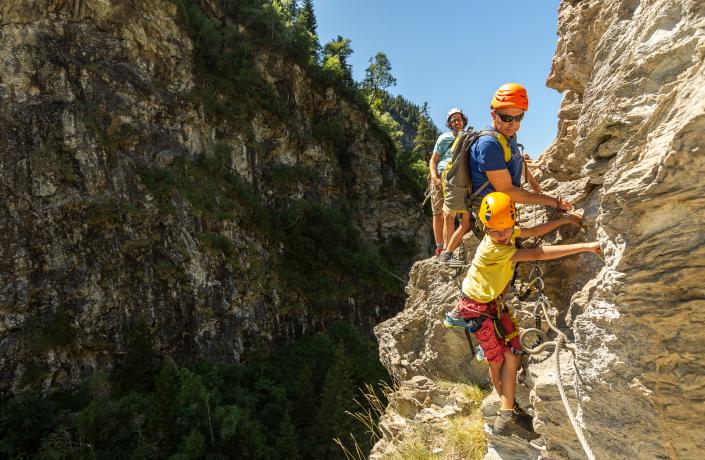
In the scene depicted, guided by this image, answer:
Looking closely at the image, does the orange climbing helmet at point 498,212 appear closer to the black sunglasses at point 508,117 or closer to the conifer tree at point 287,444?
the black sunglasses at point 508,117

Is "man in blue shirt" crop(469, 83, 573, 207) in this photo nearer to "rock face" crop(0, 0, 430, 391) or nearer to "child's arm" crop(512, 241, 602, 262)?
"child's arm" crop(512, 241, 602, 262)

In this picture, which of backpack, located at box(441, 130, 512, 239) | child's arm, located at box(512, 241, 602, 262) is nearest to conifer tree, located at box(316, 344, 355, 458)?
backpack, located at box(441, 130, 512, 239)

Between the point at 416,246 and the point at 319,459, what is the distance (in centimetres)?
1733

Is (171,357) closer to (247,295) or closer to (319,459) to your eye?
(247,295)

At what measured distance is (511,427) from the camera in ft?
9.59

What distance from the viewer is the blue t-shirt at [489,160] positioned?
9.68 ft

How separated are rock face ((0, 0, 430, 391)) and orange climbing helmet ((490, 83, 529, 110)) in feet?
54.9

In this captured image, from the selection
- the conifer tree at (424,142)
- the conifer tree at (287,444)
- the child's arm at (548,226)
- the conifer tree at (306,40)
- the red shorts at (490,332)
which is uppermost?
the conifer tree at (306,40)

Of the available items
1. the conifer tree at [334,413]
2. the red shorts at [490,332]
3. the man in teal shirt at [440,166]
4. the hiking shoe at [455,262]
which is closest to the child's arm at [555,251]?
the red shorts at [490,332]

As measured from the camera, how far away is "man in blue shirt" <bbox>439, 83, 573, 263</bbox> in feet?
9.55

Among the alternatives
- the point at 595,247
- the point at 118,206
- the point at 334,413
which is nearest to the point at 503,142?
the point at 595,247

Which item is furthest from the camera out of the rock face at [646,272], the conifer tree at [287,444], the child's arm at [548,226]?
the conifer tree at [287,444]

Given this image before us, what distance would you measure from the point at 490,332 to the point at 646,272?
3.97 feet

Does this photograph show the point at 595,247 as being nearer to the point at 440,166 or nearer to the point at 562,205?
the point at 562,205
